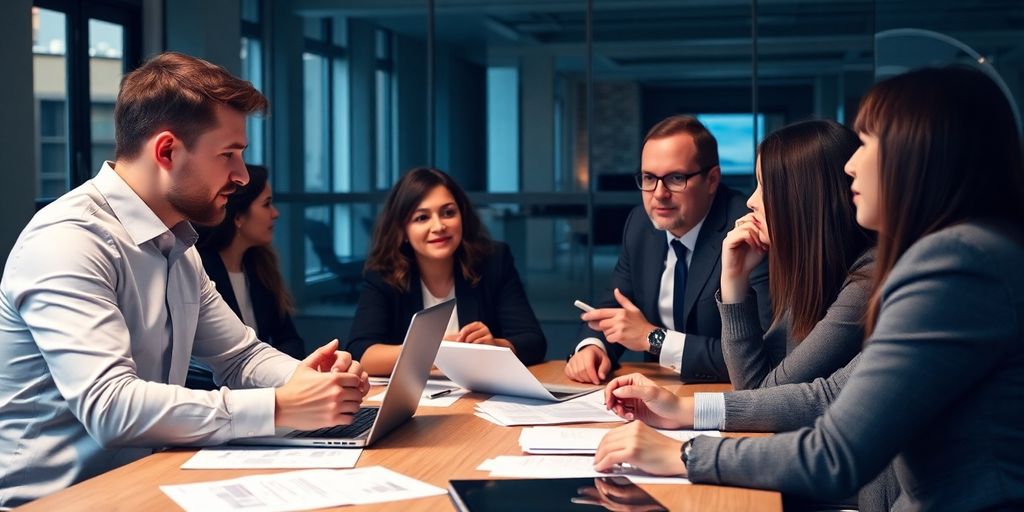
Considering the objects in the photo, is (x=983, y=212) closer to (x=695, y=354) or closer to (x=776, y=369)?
(x=776, y=369)

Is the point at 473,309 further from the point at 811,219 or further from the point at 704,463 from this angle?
the point at 704,463

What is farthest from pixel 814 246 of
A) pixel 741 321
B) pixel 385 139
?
pixel 385 139

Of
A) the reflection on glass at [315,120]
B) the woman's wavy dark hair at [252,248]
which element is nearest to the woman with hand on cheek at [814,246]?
the woman's wavy dark hair at [252,248]

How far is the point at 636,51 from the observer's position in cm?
819

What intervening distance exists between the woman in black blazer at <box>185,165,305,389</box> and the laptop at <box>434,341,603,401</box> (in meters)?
1.21

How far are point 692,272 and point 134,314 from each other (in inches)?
62.9

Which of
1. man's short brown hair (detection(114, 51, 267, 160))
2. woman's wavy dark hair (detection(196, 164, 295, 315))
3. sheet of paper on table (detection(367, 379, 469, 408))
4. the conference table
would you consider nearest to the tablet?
the conference table

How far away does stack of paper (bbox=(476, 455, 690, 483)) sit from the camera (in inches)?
64.3

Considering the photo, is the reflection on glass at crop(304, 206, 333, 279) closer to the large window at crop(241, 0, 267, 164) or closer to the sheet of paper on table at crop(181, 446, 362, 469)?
the large window at crop(241, 0, 267, 164)

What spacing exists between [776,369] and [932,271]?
0.82 meters

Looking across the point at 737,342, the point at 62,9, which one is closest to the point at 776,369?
the point at 737,342

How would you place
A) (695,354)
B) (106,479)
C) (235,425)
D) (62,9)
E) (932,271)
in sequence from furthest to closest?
(62,9), (695,354), (235,425), (106,479), (932,271)

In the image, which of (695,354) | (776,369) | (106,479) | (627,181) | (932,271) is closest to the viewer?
(932,271)

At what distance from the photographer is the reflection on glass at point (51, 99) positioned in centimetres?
564
